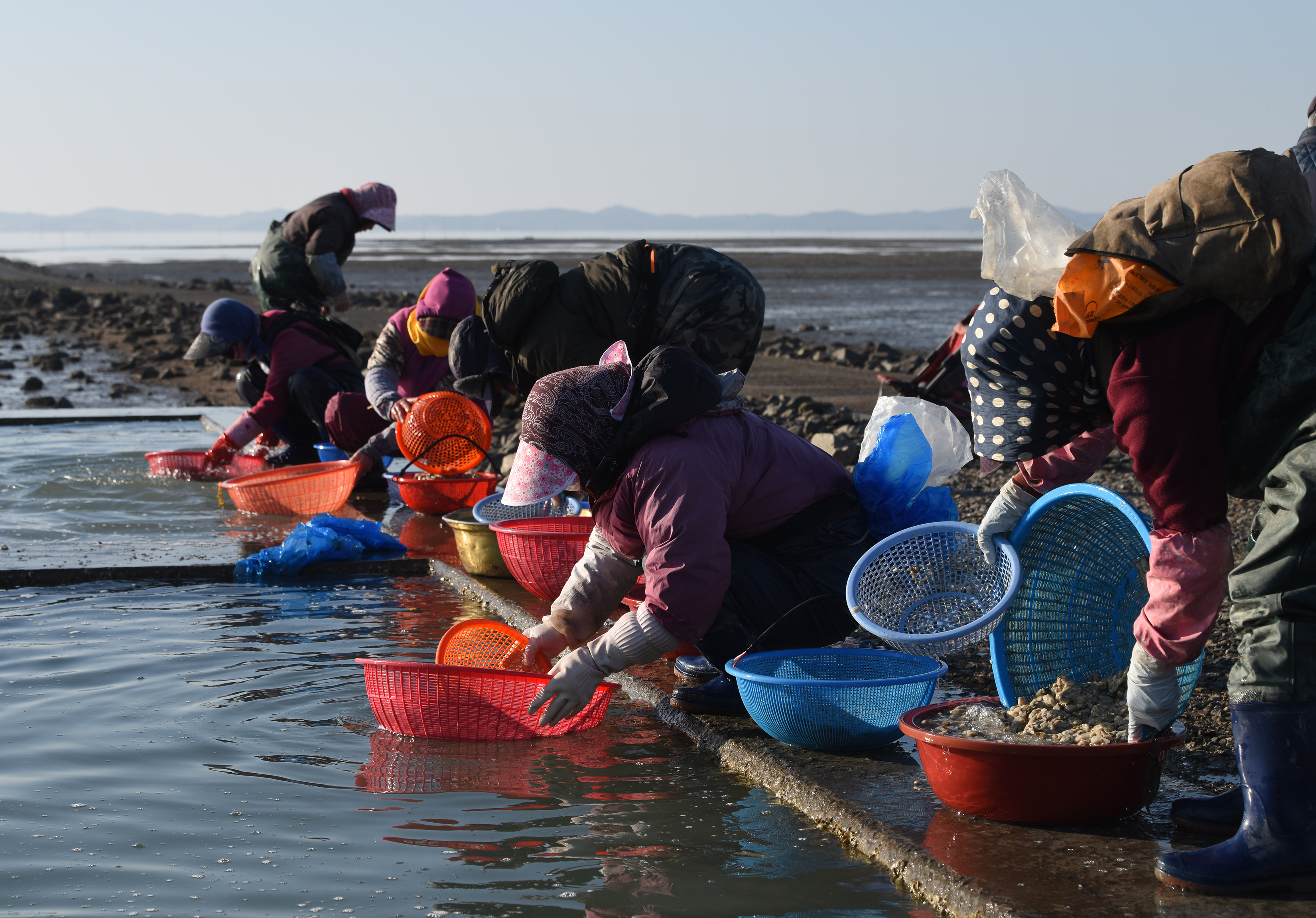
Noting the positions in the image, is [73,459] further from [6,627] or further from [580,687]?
[580,687]

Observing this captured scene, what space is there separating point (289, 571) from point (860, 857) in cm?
370

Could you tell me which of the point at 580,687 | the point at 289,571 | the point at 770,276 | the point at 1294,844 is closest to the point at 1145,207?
→ the point at 1294,844

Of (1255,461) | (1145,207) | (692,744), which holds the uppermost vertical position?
(1145,207)

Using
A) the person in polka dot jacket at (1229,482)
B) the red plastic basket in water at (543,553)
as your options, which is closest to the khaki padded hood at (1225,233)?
the person in polka dot jacket at (1229,482)

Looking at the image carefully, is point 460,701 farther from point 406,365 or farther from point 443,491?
point 406,365

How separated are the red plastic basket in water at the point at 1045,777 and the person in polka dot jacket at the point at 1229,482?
3.8 inches

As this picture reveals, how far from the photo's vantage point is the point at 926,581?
369cm

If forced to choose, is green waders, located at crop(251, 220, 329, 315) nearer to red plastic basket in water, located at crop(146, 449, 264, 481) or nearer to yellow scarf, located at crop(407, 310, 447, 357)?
red plastic basket in water, located at crop(146, 449, 264, 481)

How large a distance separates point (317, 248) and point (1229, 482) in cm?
763

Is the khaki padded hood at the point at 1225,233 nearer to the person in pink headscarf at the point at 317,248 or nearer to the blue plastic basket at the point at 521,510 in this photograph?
the blue plastic basket at the point at 521,510

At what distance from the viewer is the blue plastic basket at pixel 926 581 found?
Result: 3529mm

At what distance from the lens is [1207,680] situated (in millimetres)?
4102

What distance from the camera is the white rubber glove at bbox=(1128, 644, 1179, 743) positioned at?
2814 mm

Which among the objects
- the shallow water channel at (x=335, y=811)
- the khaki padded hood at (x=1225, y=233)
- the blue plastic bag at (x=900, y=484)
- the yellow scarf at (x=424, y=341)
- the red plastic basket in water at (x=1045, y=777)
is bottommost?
the shallow water channel at (x=335, y=811)
